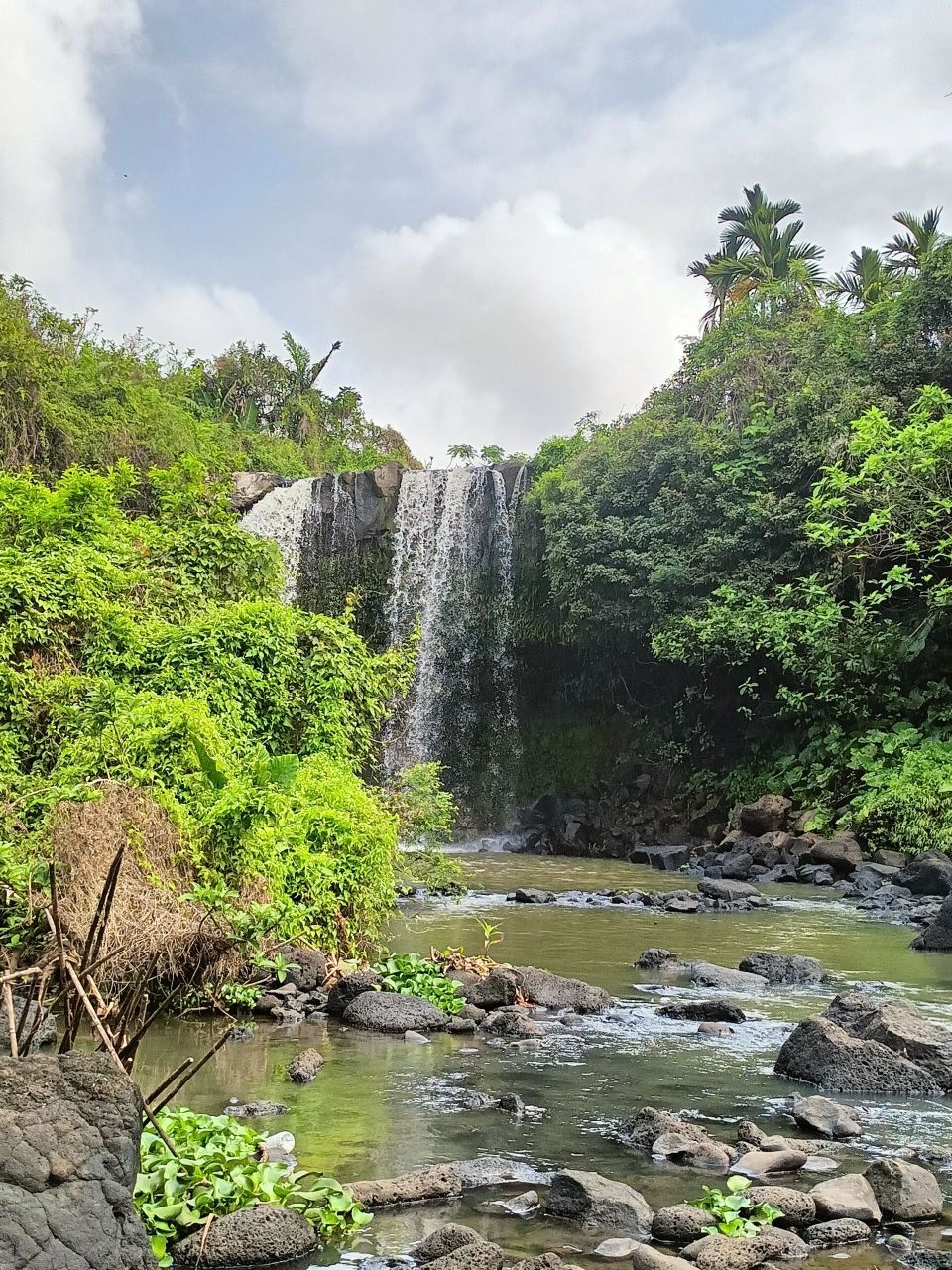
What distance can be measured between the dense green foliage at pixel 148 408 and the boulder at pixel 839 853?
1281cm

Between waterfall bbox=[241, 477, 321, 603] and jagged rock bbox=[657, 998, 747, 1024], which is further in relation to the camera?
waterfall bbox=[241, 477, 321, 603]

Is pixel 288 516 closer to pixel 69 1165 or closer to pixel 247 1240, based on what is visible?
pixel 247 1240

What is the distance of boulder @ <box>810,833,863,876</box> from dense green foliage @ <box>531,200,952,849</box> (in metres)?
0.63

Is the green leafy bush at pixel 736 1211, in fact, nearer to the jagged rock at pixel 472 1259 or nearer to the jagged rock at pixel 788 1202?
the jagged rock at pixel 788 1202

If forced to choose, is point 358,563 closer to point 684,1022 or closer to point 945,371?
point 945,371

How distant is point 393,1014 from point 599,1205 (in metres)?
3.23

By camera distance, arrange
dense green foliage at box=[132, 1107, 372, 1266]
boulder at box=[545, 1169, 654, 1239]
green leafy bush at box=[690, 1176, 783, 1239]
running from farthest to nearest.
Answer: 1. boulder at box=[545, 1169, 654, 1239]
2. green leafy bush at box=[690, 1176, 783, 1239]
3. dense green foliage at box=[132, 1107, 372, 1266]

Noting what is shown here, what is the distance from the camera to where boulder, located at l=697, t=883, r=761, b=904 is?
1436 centimetres

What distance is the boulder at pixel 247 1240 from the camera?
3699 millimetres

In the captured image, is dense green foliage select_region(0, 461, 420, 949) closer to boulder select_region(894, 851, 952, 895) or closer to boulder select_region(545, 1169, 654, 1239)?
boulder select_region(545, 1169, 654, 1239)

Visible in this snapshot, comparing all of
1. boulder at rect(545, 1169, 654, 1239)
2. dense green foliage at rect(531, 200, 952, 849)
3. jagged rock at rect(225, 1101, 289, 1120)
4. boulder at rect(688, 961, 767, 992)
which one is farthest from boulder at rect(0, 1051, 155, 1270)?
dense green foliage at rect(531, 200, 952, 849)

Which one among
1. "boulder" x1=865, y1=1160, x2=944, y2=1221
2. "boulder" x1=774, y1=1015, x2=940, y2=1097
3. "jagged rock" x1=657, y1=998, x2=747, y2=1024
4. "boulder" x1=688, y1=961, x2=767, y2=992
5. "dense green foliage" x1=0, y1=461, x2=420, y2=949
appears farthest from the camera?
"boulder" x1=688, y1=961, x2=767, y2=992

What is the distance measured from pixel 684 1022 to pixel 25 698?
5.59 meters

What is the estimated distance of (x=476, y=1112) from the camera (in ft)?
17.9
